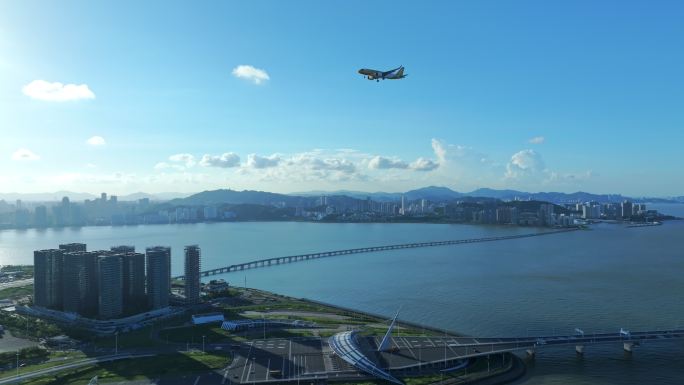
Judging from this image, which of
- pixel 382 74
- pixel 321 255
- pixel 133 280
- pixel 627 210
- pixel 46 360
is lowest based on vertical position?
pixel 46 360

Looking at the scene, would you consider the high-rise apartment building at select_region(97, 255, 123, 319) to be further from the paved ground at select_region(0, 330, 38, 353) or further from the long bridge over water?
the long bridge over water

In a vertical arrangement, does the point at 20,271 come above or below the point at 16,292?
above

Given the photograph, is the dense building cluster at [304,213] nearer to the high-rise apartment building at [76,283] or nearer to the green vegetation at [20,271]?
the green vegetation at [20,271]

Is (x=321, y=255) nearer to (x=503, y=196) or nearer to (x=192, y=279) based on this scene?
(x=192, y=279)

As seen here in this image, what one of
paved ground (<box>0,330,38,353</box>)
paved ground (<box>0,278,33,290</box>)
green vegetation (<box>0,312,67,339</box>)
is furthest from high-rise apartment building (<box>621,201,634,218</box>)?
paved ground (<box>0,330,38,353</box>)

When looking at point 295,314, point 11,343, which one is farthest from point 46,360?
point 295,314

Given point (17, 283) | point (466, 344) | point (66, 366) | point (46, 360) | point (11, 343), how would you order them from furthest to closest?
point (17, 283), point (11, 343), point (46, 360), point (466, 344), point (66, 366)
